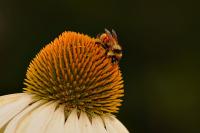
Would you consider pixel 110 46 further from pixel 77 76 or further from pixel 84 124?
pixel 84 124

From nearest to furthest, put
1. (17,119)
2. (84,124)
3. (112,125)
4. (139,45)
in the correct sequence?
(17,119), (84,124), (112,125), (139,45)

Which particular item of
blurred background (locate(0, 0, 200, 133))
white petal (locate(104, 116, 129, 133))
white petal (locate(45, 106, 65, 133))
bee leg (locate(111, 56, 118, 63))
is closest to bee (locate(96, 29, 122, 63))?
bee leg (locate(111, 56, 118, 63))

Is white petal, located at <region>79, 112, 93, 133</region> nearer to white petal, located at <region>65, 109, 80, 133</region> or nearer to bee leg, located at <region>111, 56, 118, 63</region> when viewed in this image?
white petal, located at <region>65, 109, 80, 133</region>

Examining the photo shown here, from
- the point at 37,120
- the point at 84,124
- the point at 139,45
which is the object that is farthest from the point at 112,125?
the point at 139,45

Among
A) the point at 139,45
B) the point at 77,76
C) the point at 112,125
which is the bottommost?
the point at 112,125

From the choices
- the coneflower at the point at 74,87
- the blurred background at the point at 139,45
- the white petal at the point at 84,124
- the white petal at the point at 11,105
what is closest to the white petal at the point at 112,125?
the coneflower at the point at 74,87

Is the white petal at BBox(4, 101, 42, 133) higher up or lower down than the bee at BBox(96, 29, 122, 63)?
lower down
